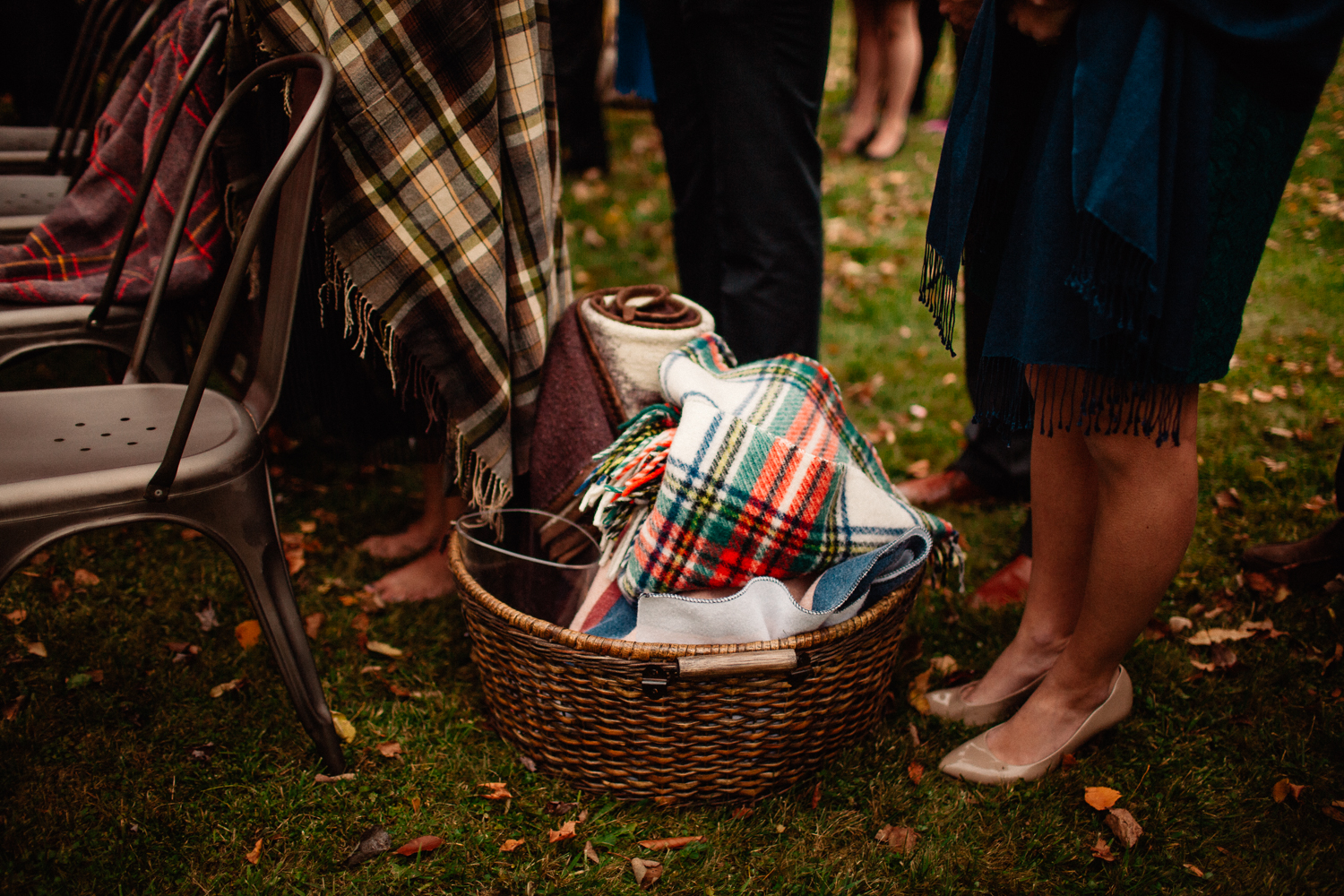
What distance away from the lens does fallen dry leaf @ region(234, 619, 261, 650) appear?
1.78 meters

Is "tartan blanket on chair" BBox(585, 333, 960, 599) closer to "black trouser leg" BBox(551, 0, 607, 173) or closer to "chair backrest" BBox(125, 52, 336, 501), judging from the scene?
"chair backrest" BBox(125, 52, 336, 501)

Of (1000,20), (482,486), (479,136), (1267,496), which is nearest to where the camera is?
(1000,20)

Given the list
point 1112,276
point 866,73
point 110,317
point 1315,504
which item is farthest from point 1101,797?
point 866,73

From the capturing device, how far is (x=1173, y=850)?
4.41 ft

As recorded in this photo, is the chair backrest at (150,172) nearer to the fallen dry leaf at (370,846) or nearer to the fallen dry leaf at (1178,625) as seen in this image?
the fallen dry leaf at (370,846)

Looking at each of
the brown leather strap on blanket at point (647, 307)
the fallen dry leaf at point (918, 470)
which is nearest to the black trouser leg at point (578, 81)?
the brown leather strap on blanket at point (647, 307)

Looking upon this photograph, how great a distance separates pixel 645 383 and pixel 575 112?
3705 mm

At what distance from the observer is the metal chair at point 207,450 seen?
1132 millimetres

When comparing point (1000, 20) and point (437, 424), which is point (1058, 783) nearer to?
point (1000, 20)

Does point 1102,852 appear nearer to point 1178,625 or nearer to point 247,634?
point 1178,625

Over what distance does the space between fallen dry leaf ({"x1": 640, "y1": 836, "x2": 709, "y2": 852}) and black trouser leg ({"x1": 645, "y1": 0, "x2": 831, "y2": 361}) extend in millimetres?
1076

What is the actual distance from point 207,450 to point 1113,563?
52.2 inches

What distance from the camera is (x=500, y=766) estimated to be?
1508 millimetres

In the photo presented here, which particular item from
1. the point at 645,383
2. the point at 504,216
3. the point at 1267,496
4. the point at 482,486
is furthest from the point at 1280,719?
the point at 504,216
